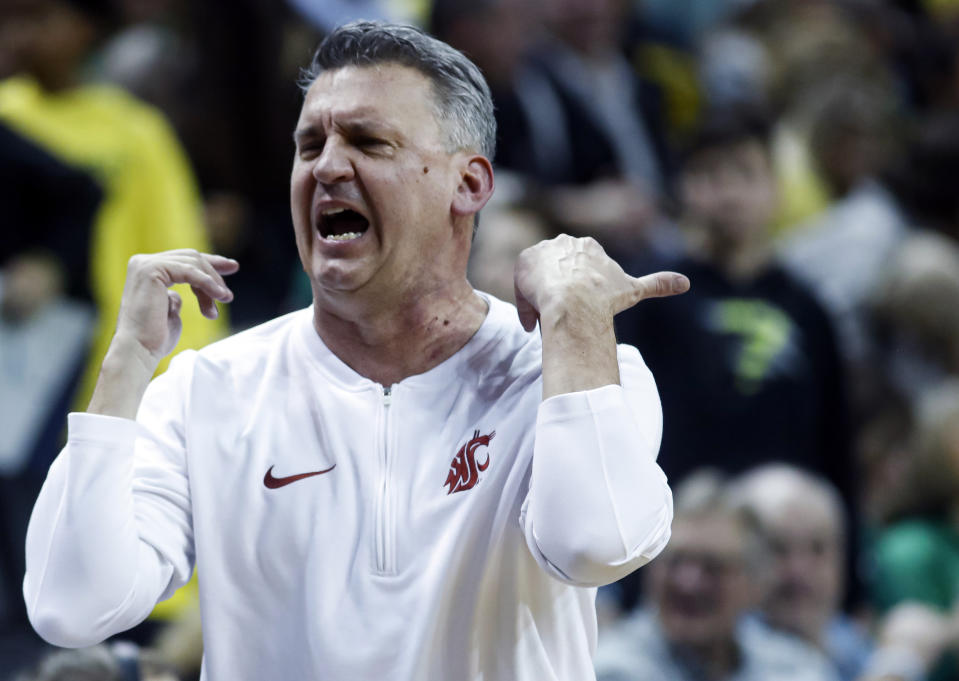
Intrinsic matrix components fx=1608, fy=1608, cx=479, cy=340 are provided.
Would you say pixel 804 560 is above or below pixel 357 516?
above

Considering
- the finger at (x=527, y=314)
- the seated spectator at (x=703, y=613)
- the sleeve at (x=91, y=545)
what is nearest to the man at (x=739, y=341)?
the seated spectator at (x=703, y=613)

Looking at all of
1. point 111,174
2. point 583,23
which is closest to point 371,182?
point 111,174

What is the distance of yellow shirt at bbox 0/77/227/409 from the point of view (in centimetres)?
505

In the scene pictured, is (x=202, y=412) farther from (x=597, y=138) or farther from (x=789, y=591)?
(x=597, y=138)

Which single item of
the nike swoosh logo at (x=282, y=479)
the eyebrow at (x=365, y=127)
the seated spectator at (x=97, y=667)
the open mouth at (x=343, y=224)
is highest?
the eyebrow at (x=365, y=127)

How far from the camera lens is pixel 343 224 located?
2.71 metres

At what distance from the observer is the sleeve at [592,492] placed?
237cm

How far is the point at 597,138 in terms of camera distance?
20.7 feet

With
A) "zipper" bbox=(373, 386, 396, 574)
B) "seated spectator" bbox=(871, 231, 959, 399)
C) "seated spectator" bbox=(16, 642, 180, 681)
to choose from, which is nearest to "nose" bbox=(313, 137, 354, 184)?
"zipper" bbox=(373, 386, 396, 574)

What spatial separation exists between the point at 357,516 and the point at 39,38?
302 centimetres

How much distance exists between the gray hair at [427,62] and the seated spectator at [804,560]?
2016 mm

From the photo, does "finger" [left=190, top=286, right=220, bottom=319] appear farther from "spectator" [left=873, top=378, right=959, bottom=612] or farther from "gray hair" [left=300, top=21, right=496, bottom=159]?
"spectator" [left=873, top=378, right=959, bottom=612]

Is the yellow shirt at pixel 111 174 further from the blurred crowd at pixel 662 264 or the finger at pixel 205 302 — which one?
the finger at pixel 205 302

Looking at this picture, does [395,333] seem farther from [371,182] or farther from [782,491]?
[782,491]
